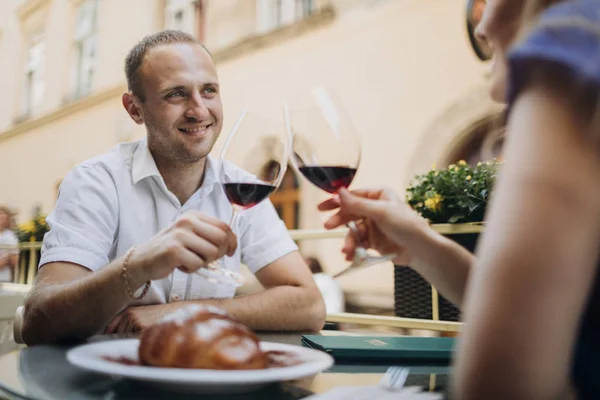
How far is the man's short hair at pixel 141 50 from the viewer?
1.63m

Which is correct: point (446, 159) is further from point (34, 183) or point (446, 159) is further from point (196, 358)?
point (34, 183)

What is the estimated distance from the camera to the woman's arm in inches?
14.9

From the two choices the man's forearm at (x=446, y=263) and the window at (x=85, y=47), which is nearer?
the man's forearm at (x=446, y=263)

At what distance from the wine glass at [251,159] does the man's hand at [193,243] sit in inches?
2.9

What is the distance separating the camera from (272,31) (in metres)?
6.83

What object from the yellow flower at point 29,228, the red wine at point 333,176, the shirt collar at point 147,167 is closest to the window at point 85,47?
the yellow flower at point 29,228

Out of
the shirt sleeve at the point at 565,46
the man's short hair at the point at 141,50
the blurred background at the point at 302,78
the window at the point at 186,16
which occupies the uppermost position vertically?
the window at the point at 186,16

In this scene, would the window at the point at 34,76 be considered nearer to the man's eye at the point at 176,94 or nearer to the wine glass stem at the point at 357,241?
the man's eye at the point at 176,94

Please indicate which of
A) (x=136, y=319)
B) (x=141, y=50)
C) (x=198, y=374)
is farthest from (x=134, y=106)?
(x=198, y=374)

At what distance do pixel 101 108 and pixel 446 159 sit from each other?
6566 millimetres

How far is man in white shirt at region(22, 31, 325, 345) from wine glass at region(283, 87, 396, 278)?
0.45 m

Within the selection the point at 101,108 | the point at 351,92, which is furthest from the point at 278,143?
the point at 101,108

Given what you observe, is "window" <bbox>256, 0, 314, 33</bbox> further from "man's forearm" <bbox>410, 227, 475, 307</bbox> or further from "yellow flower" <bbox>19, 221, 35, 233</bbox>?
"man's forearm" <bbox>410, 227, 475, 307</bbox>

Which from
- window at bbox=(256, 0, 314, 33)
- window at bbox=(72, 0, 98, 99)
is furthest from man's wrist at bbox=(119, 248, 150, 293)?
window at bbox=(72, 0, 98, 99)
